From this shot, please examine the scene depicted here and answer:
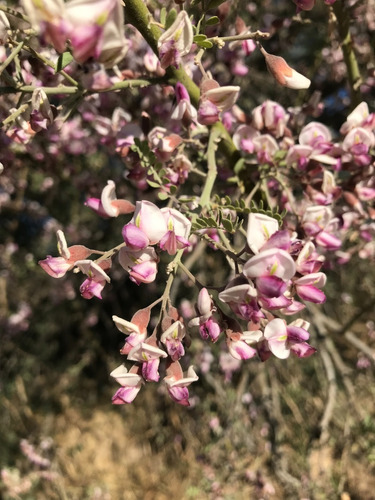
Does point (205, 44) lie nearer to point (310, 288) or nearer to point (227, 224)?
point (227, 224)

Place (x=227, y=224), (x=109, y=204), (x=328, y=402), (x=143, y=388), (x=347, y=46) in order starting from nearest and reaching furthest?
(x=227, y=224) → (x=109, y=204) → (x=347, y=46) → (x=328, y=402) → (x=143, y=388)

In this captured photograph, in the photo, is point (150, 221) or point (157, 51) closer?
point (150, 221)

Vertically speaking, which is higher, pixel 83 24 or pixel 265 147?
pixel 83 24

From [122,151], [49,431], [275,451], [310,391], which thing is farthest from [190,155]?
[49,431]

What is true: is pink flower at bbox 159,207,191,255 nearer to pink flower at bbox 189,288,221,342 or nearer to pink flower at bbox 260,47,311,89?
pink flower at bbox 189,288,221,342

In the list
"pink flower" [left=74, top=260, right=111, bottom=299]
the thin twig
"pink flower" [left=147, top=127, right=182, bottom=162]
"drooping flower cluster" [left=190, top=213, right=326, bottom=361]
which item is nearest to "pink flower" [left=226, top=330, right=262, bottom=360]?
"drooping flower cluster" [left=190, top=213, right=326, bottom=361]

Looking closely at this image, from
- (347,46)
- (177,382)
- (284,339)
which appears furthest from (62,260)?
(347,46)

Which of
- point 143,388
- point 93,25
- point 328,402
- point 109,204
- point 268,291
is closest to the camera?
point 93,25

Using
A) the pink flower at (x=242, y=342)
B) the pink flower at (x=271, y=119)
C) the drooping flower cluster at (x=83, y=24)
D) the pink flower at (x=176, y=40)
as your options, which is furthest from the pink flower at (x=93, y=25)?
the pink flower at (x=271, y=119)
